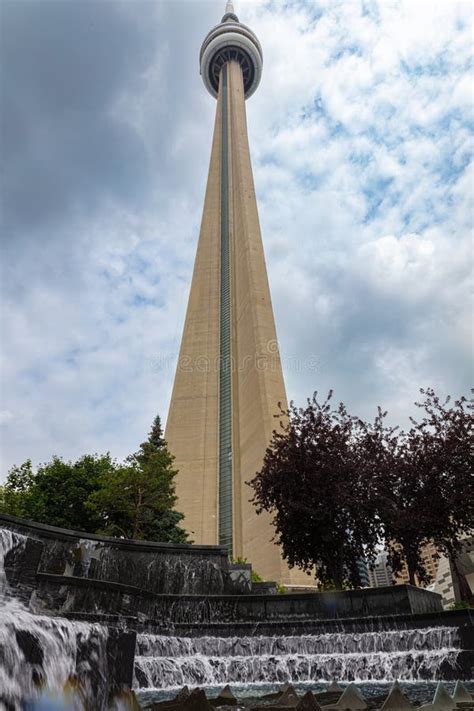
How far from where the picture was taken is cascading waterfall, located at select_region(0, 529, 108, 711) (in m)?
3.13

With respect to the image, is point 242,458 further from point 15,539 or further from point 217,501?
point 15,539

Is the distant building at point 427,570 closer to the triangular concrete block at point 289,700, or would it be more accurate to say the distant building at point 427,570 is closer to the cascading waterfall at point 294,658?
the cascading waterfall at point 294,658

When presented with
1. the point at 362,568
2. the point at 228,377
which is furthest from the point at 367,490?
the point at 228,377

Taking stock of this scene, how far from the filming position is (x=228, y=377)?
35969mm

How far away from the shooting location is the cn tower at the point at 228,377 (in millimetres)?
29594

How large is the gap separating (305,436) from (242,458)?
1863 cm

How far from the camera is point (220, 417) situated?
34625mm

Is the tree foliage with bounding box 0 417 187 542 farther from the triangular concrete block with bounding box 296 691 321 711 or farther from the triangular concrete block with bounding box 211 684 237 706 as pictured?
the triangular concrete block with bounding box 296 691 321 711

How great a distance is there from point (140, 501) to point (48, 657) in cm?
1362

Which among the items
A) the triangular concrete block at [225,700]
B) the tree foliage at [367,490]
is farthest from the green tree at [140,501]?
the triangular concrete block at [225,700]

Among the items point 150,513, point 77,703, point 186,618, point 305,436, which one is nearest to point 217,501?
point 150,513

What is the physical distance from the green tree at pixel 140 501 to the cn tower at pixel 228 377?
7848 millimetres

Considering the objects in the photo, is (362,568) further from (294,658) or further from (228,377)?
(228,377)

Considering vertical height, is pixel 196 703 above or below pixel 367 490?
below
